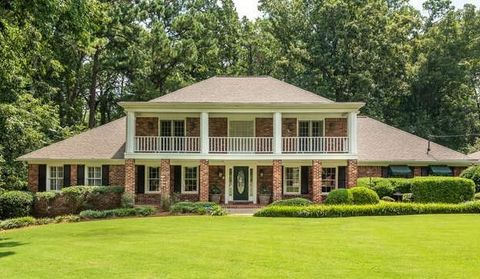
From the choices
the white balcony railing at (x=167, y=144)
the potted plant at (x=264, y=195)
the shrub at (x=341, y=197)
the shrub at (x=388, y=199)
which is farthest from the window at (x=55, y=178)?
the shrub at (x=388, y=199)

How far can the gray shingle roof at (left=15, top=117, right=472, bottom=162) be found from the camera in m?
30.4

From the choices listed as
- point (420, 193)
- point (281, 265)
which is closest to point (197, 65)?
point (420, 193)

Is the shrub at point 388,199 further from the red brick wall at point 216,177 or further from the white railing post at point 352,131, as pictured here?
the red brick wall at point 216,177

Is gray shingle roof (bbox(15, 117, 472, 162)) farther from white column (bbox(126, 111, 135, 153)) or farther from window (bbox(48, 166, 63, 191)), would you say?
white column (bbox(126, 111, 135, 153))

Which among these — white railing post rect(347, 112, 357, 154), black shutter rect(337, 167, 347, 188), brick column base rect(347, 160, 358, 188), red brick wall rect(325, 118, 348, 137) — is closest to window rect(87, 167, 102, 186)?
red brick wall rect(325, 118, 348, 137)

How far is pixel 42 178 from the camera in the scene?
3036cm

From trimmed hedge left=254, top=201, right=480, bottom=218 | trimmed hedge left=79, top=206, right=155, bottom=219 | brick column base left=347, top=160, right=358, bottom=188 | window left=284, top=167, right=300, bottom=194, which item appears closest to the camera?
trimmed hedge left=254, top=201, right=480, bottom=218

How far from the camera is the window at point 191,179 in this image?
31.1 meters

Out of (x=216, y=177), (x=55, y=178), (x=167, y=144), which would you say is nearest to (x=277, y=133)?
(x=216, y=177)

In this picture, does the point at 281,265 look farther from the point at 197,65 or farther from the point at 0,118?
the point at 197,65

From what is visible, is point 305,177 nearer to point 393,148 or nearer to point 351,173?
point 351,173

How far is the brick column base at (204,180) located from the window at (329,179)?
695 cm

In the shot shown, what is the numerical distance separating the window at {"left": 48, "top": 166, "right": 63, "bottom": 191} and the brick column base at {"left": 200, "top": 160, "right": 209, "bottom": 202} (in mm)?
7980

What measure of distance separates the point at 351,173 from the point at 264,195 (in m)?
4.83
